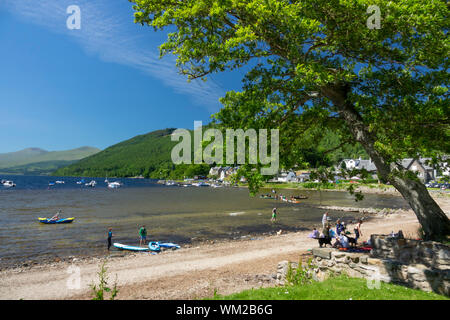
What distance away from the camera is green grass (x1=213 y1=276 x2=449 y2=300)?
6.89 metres

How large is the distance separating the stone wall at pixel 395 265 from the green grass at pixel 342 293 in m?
0.45

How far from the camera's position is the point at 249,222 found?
118ft

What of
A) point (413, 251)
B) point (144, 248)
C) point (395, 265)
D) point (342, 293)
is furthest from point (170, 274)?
point (413, 251)

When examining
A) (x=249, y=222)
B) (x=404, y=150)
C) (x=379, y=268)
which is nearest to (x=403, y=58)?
(x=404, y=150)

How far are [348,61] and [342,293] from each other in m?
9.00

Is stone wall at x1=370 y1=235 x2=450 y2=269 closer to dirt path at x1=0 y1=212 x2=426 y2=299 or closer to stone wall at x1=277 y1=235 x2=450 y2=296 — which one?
stone wall at x1=277 y1=235 x2=450 y2=296

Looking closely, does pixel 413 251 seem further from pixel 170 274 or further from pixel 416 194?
pixel 170 274

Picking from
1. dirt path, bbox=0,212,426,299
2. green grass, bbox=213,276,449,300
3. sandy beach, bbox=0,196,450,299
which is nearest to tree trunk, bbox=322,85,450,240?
green grass, bbox=213,276,449,300

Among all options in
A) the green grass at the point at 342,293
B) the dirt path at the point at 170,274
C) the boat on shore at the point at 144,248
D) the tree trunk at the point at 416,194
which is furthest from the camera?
the boat on shore at the point at 144,248

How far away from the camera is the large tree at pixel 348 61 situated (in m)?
8.02

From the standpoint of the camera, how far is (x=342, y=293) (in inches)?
283

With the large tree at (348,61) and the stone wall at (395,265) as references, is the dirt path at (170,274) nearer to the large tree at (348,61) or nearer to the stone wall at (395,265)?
the stone wall at (395,265)

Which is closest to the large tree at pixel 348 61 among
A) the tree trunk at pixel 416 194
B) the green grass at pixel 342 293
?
the tree trunk at pixel 416 194

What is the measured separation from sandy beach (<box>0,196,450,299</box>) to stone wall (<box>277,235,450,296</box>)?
9.51ft
